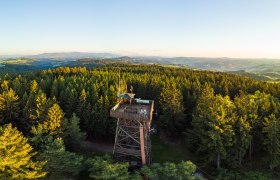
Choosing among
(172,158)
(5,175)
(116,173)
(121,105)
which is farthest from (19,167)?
(172,158)

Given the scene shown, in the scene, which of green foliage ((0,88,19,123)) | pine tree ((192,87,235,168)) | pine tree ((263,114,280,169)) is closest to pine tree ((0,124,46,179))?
green foliage ((0,88,19,123))

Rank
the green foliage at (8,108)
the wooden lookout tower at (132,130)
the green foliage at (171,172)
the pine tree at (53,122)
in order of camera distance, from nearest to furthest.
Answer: the green foliage at (171,172), the wooden lookout tower at (132,130), the pine tree at (53,122), the green foliage at (8,108)

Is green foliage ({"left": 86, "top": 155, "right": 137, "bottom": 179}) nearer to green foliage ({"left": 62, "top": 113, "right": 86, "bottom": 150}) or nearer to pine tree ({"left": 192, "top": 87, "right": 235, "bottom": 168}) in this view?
green foliage ({"left": 62, "top": 113, "right": 86, "bottom": 150})

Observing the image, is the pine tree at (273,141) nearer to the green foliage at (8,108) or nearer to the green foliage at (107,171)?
the green foliage at (107,171)

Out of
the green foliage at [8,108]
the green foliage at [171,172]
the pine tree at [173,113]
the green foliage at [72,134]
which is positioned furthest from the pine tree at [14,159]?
the pine tree at [173,113]

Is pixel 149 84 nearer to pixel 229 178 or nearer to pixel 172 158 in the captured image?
pixel 172 158
